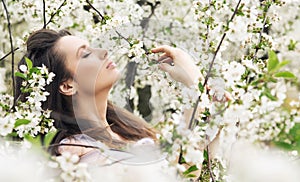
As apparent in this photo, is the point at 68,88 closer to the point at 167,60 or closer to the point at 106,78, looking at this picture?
the point at 106,78

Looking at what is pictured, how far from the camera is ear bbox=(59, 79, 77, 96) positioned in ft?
5.89

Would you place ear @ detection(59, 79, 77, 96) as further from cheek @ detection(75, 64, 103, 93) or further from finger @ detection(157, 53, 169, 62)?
finger @ detection(157, 53, 169, 62)

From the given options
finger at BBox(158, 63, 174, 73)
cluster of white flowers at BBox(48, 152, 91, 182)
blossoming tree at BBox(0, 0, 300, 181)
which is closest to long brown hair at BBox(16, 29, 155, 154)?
blossoming tree at BBox(0, 0, 300, 181)

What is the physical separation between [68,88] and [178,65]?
16.3 inches

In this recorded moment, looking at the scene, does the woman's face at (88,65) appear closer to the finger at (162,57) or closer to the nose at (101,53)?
the nose at (101,53)

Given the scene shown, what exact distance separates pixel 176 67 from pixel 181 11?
291 cm

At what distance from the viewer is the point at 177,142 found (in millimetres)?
1107

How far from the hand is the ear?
1.02 feet

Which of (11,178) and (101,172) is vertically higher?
(11,178)

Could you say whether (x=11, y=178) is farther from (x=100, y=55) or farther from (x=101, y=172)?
(x=100, y=55)

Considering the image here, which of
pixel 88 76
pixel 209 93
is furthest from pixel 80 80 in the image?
pixel 209 93

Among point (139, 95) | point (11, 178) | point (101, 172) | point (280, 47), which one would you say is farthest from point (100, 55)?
point (280, 47)

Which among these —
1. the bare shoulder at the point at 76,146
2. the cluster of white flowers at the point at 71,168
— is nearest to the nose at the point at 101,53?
the bare shoulder at the point at 76,146

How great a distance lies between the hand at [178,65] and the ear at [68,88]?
312 mm
